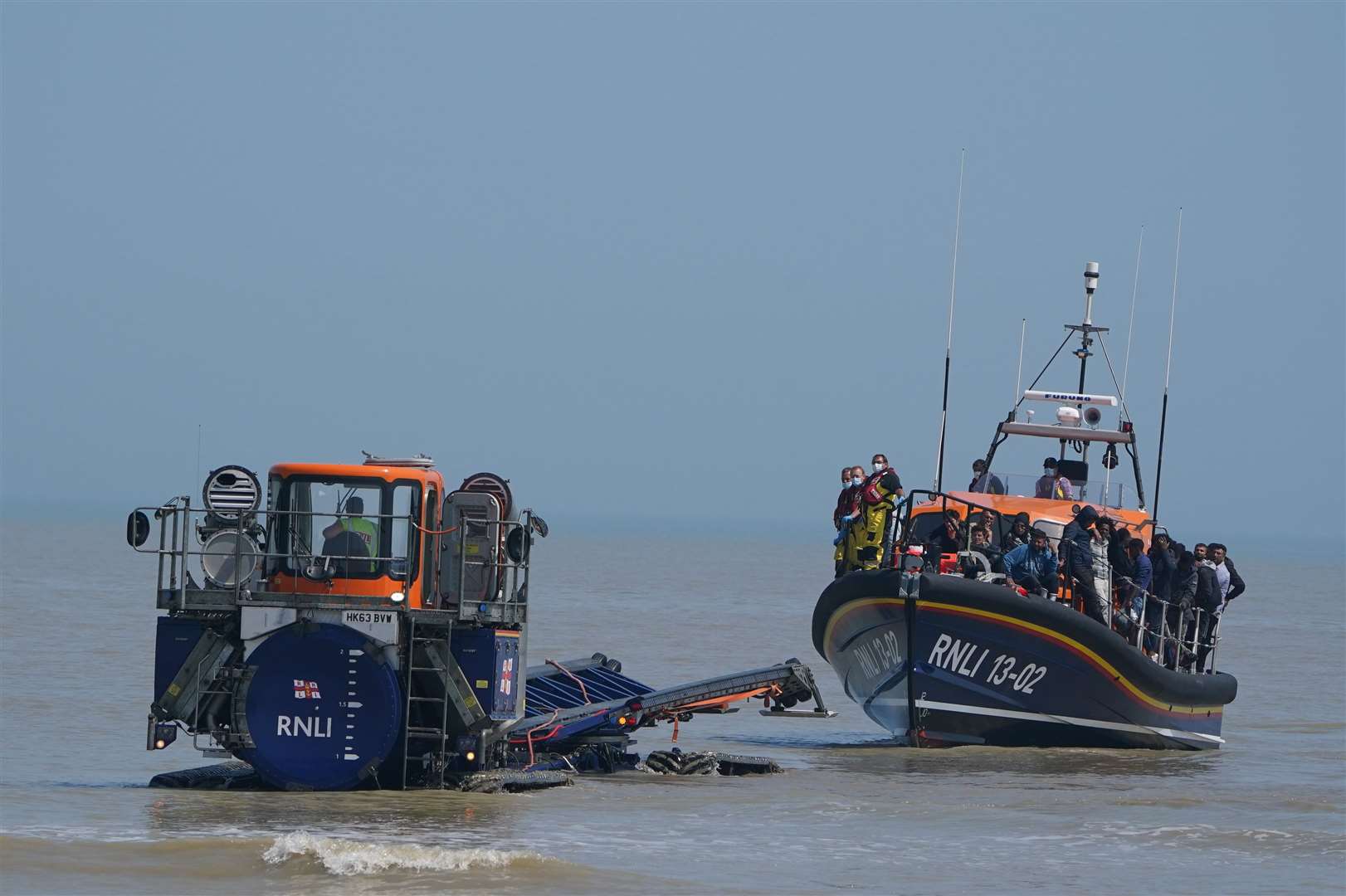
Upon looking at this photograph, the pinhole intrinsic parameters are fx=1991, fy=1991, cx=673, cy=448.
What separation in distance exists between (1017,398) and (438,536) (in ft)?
35.7

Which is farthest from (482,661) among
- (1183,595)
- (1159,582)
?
(1183,595)

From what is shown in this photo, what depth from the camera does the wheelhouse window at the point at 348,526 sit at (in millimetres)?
15172

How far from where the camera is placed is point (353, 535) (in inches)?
601

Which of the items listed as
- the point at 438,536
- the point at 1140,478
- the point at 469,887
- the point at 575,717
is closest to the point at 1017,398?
the point at 1140,478

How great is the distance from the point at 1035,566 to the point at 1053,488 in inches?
134

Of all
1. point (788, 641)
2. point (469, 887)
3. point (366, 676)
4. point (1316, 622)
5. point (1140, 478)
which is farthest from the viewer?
point (1316, 622)

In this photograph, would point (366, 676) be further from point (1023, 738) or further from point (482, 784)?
point (1023, 738)

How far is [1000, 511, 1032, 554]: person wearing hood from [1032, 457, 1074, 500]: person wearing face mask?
7.24 ft

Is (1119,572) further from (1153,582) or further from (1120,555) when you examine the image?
(1153,582)

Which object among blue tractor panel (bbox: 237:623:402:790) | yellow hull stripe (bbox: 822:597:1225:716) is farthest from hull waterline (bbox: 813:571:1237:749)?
blue tractor panel (bbox: 237:623:402:790)

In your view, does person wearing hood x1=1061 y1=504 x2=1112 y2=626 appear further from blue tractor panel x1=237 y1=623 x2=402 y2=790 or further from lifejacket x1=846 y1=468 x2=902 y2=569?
blue tractor panel x1=237 y1=623 x2=402 y2=790

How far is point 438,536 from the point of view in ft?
51.2

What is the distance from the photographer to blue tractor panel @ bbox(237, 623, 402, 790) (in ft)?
48.8

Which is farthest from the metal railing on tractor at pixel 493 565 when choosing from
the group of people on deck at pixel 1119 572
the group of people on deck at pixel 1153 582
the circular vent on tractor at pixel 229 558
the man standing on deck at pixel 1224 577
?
the man standing on deck at pixel 1224 577
